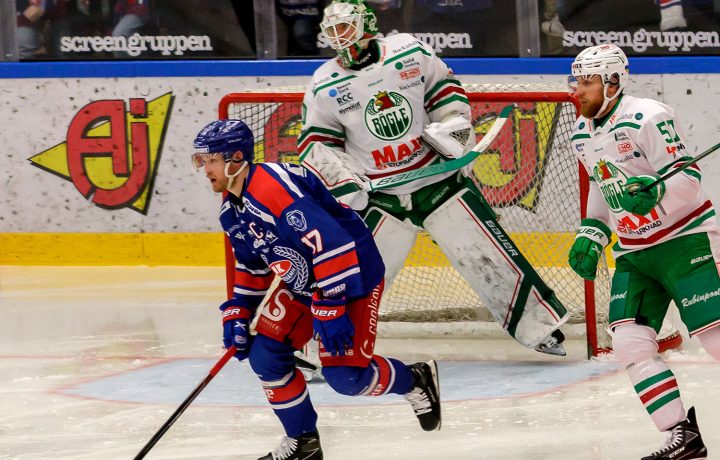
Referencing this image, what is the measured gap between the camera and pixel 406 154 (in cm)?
481

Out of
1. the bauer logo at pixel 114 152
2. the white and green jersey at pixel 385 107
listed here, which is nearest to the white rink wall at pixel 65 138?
the bauer logo at pixel 114 152

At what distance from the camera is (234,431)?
405cm

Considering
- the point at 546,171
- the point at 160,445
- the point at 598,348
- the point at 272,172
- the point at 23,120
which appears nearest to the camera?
the point at 272,172

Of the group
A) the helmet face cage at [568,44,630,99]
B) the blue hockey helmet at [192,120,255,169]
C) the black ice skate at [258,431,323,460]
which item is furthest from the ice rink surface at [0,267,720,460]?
the helmet face cage at [568,44,630,99]

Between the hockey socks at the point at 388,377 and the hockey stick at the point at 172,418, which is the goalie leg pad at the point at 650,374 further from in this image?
the hockey stick at the point at 172,418

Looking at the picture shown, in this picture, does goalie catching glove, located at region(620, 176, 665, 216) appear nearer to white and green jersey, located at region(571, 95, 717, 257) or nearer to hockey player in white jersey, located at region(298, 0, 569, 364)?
white and green jersey, located at region(571, 95, 717, 257)

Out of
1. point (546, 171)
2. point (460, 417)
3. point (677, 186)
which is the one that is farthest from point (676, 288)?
point (546, 171)

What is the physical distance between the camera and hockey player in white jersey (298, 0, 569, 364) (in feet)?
15.5

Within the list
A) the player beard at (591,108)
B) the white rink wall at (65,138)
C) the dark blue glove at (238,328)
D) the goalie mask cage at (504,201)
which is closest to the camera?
the dark blue glove at (238,328)

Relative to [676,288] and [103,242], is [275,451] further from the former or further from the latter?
[103,242]

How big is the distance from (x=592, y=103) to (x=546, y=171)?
7.40 feet

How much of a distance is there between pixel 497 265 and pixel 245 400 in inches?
43.0

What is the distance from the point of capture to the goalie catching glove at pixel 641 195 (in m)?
3.37

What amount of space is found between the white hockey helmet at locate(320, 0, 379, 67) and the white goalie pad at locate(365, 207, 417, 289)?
0.57m
